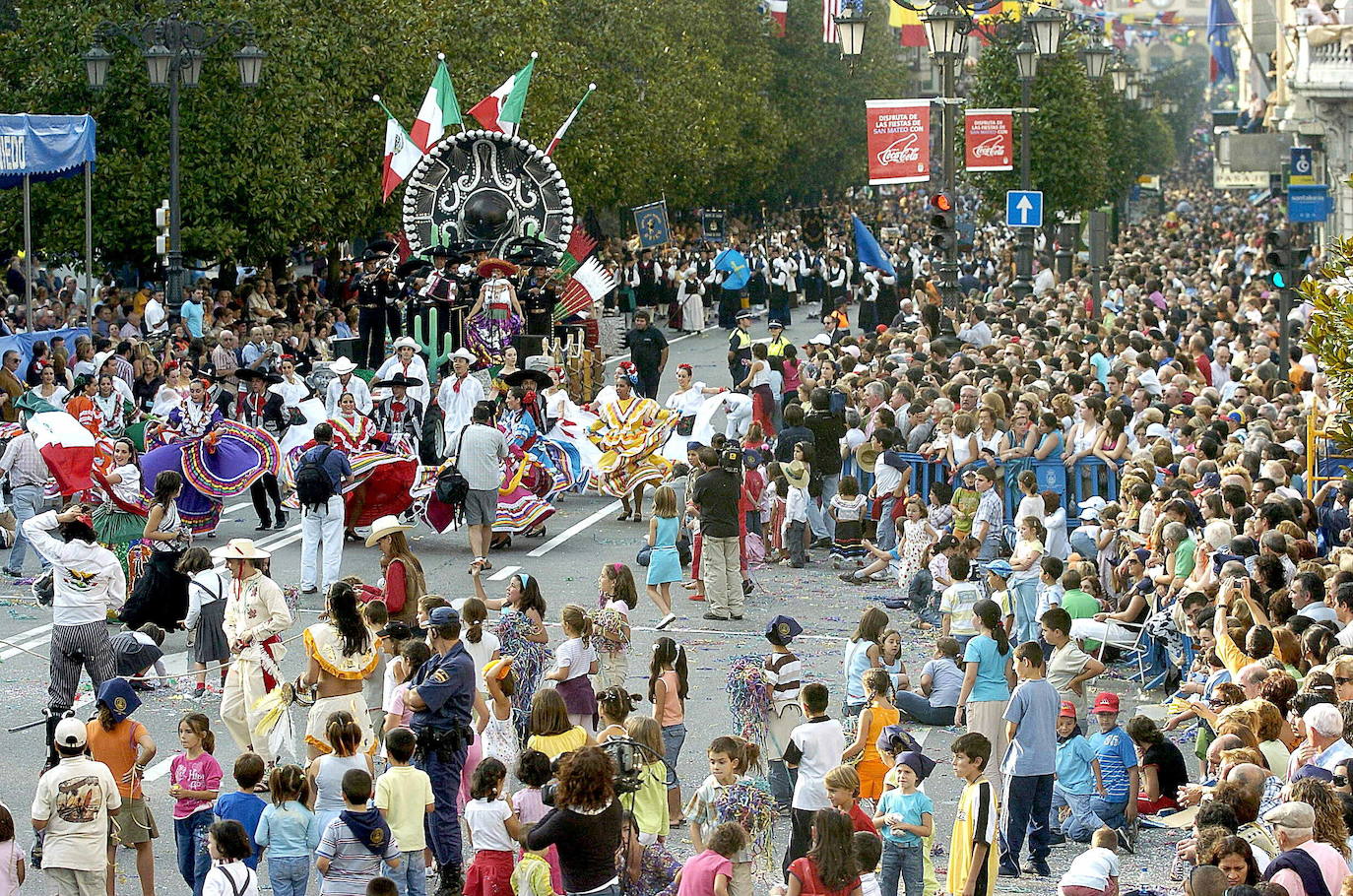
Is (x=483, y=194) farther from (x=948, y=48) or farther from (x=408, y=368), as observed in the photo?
(x=408, y=368)

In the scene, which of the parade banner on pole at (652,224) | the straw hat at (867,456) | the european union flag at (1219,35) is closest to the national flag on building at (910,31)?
the european union flag at (1219,35)

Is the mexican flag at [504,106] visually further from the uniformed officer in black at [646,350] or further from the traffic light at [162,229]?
the uniformed officer in black at [646,350]

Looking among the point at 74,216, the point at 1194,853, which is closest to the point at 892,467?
the point at 1194,853

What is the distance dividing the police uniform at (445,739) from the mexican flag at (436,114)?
2366 cm

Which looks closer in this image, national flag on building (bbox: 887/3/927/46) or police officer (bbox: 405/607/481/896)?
police officer (bbox: 405/607/481/896)

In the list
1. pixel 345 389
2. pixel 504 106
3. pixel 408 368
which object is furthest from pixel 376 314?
pixel 345 389

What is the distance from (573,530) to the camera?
21422 mm

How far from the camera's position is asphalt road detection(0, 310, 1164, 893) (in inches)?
511

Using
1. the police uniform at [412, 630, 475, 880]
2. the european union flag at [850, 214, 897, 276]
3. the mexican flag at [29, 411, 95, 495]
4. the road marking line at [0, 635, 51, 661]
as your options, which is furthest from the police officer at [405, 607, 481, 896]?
the european union flag at [850, 214, 897, 276]

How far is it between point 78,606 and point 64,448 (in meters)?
5.43

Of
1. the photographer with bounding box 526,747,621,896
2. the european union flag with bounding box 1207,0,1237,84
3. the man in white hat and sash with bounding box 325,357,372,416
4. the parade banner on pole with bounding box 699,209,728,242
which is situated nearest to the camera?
the photographer with bounding box 526,747,621,896

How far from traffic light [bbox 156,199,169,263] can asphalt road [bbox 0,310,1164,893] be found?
7207mm

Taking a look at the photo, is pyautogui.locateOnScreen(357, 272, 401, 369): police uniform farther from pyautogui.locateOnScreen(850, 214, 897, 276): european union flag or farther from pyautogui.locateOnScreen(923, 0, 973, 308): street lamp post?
pyautogui.locateOnScreen(923, 0, 973, 308): street lamp post

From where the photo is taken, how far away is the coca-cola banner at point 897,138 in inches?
1093
